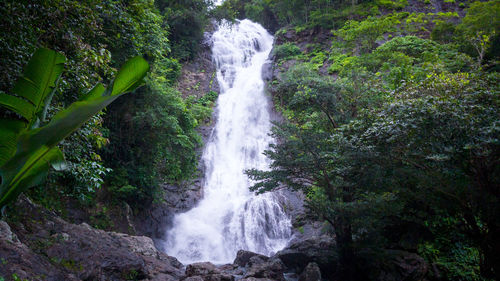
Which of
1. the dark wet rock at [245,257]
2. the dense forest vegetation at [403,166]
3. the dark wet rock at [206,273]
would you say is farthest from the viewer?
the dark wet rock at [245,257]

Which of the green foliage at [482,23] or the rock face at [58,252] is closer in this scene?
the rock face at [58,252]

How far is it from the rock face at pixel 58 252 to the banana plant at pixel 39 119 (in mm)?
1526

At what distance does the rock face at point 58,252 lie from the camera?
3383 millimetres

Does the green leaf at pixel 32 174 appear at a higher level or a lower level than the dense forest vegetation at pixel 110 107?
lower

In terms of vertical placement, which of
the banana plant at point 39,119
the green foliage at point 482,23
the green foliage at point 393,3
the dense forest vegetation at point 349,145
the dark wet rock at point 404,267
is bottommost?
the dark wet rock at point 404,267

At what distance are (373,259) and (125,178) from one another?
27.1 feet

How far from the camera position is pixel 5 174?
207cm

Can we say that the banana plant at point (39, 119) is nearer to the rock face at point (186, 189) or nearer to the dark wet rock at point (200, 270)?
the dark wet rock at point (200, 270)

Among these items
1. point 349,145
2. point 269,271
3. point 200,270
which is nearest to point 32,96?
point 349,145

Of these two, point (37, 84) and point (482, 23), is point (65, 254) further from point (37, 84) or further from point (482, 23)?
point (482, 23)

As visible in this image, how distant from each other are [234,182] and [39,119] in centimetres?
1284

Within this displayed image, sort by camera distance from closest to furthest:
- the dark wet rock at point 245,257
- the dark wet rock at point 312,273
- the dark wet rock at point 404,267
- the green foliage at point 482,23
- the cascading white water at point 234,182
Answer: the dark wet rock at point 404,267, the dark wet rock at point 312,273, the dark wet rock at point 245,257, the cascading white water at point 234,182, the green foliage at point 482,23

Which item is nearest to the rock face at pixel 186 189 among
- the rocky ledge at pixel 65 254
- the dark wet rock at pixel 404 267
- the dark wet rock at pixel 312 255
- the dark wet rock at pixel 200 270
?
the dark wet rock at pixel 200 270

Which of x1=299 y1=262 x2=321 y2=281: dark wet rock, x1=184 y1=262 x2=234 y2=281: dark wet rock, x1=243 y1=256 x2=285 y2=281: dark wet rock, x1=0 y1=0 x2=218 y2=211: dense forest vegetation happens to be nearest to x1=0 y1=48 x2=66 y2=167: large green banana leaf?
x1=0 y1=0 x2=218 y2=211: dense forest vegetation
